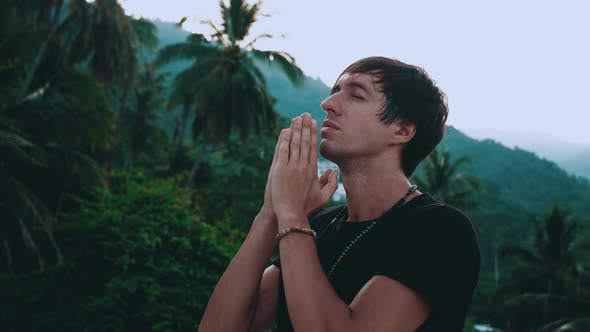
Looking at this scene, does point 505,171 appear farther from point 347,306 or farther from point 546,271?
point 347,306

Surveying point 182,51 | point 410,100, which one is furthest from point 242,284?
point 182,51

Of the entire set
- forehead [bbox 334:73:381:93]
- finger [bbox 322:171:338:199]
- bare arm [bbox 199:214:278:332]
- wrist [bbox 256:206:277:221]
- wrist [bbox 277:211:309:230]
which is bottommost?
bare arm [bbox 199:214:278:332]

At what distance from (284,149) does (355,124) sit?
287 mm

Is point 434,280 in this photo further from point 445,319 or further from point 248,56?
point 248,56

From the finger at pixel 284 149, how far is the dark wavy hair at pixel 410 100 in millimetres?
354

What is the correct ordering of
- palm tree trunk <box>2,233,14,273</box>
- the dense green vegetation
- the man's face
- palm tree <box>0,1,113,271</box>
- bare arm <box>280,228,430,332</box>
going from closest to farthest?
bare arm <box>280,228,430,332</box>, the man's face, the dense green vegetation, palm tree <box>0,1,113,271</box>, palm tree trunk <box>2,233,14,273</box>

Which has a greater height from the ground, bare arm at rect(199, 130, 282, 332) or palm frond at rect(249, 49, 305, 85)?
palm frond at rect(249, 49, 305, 85)

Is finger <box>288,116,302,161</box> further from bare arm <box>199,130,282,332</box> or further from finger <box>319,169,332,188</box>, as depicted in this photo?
finger <box>319,169,332,188</box>

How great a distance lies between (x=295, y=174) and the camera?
158 centimetres

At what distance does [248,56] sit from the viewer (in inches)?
668

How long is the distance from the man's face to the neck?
49 mm

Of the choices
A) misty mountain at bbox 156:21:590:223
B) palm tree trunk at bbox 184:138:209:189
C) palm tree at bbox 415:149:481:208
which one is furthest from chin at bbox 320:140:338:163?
misty mountain at bbox 156:21:590:223

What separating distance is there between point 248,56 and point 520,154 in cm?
6028

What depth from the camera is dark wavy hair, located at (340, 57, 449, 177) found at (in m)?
1.81
